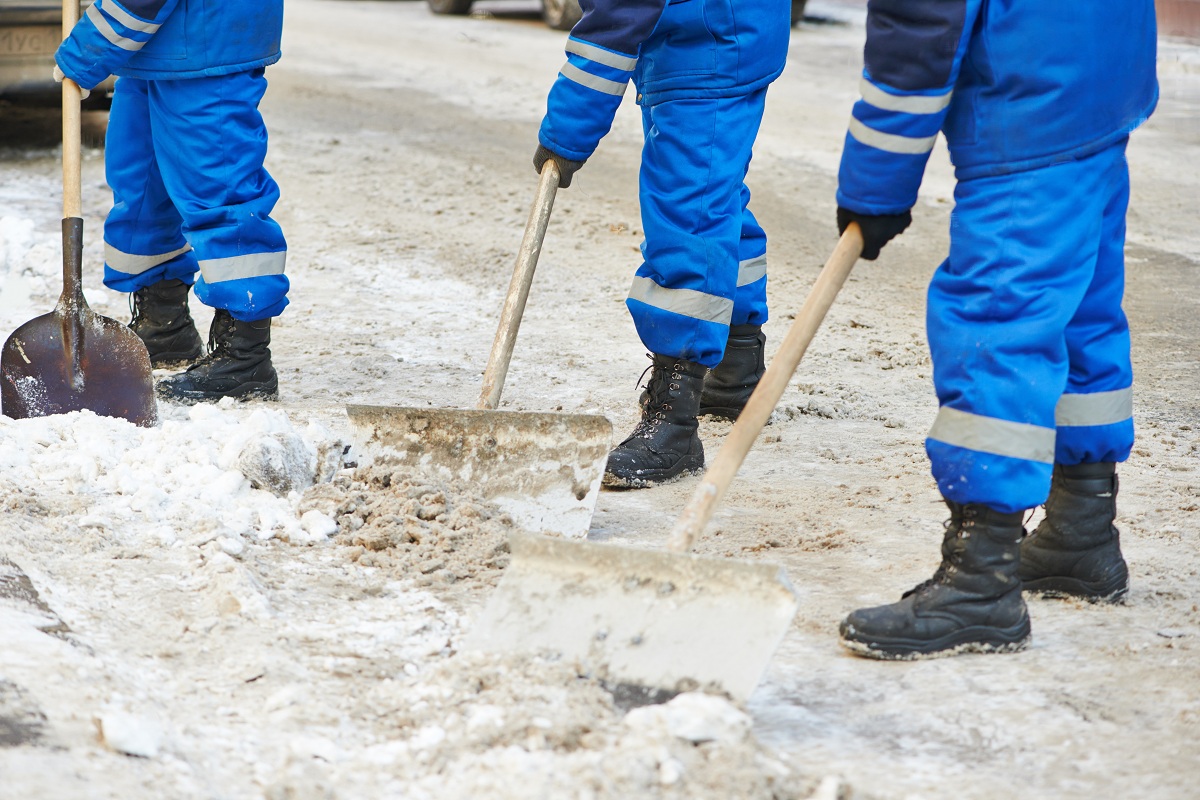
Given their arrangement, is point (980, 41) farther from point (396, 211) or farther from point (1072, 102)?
point (396, 211)

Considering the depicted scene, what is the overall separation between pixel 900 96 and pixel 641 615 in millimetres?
999

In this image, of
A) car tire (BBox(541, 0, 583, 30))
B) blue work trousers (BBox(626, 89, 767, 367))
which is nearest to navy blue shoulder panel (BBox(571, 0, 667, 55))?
blue work trousers (BBox(626, 89, 767, 367))

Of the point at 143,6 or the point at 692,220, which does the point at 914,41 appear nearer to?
the point at 692,220

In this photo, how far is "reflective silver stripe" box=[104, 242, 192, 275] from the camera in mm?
3857

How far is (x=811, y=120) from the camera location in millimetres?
8164

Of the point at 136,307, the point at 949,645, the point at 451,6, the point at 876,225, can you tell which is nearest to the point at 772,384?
the point at 876,225

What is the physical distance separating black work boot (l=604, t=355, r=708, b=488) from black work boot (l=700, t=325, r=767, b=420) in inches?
14.5

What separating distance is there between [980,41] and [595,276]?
3.03m

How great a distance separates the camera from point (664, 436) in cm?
327

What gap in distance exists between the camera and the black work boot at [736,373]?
370cm

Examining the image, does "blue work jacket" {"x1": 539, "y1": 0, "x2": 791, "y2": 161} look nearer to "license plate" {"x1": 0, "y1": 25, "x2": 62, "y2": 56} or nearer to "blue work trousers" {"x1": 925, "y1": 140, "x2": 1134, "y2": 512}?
"blue work trousers" {"x1": 925, "y1": 140, "x2": 1134, "y2": 512}

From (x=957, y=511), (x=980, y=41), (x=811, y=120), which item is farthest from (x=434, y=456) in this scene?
(x=811, y=120)

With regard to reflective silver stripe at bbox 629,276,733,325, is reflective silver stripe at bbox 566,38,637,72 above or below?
above

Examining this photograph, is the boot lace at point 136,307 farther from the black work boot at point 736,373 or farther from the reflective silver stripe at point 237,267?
the black work boot at point 736,373
